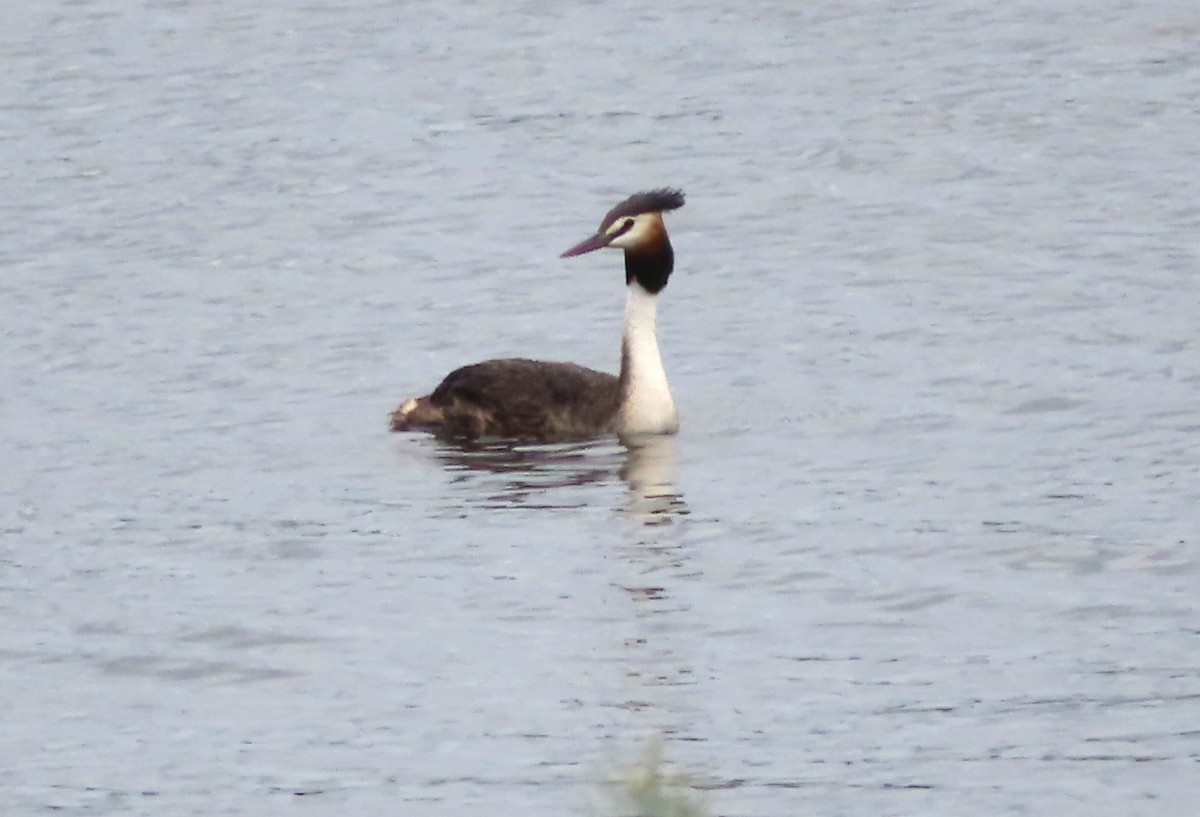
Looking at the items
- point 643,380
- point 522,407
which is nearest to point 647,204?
point 643,380

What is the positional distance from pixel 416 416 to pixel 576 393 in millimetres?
991

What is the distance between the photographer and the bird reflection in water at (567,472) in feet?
49.4

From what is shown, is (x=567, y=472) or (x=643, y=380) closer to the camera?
(x=567, y=472)

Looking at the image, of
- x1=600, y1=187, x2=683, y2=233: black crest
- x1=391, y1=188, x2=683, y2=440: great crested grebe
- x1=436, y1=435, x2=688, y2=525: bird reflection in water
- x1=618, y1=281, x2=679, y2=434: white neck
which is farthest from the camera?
x1=600, y1=187, x2=683, y2=233: black crest

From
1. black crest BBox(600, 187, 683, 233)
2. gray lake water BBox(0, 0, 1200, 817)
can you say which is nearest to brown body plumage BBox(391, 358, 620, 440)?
gray lake water BBox(0, 0, 1200, 817)

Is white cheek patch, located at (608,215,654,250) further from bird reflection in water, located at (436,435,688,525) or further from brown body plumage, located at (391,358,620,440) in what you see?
bird reflection in water, located at (436,435,688,525)

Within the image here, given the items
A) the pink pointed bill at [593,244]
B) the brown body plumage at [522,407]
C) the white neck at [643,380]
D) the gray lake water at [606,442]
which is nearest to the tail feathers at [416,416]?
the brown body plumage at [522,407]

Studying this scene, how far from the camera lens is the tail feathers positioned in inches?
679

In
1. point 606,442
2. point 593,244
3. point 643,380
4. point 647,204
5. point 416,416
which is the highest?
point 647,204

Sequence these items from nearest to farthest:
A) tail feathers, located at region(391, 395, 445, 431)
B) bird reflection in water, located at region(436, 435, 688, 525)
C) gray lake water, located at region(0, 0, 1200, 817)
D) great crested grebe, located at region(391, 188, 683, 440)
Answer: gray lake water, located at region(0, 0, 1200, 817) < bird reflection in water, located at region(436, 435, 688, 525) < great crested grebe, located at region(391, 188, 683, 440) < tail feathers, located at region(391, 395, 445, 431)

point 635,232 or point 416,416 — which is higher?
point 635,232

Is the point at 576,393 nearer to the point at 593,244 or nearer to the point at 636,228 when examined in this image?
the point at 593,244

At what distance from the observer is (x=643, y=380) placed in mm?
17031

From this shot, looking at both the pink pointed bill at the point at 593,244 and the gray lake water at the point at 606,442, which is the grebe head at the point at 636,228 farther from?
the gray lake water at the point at 606,442
